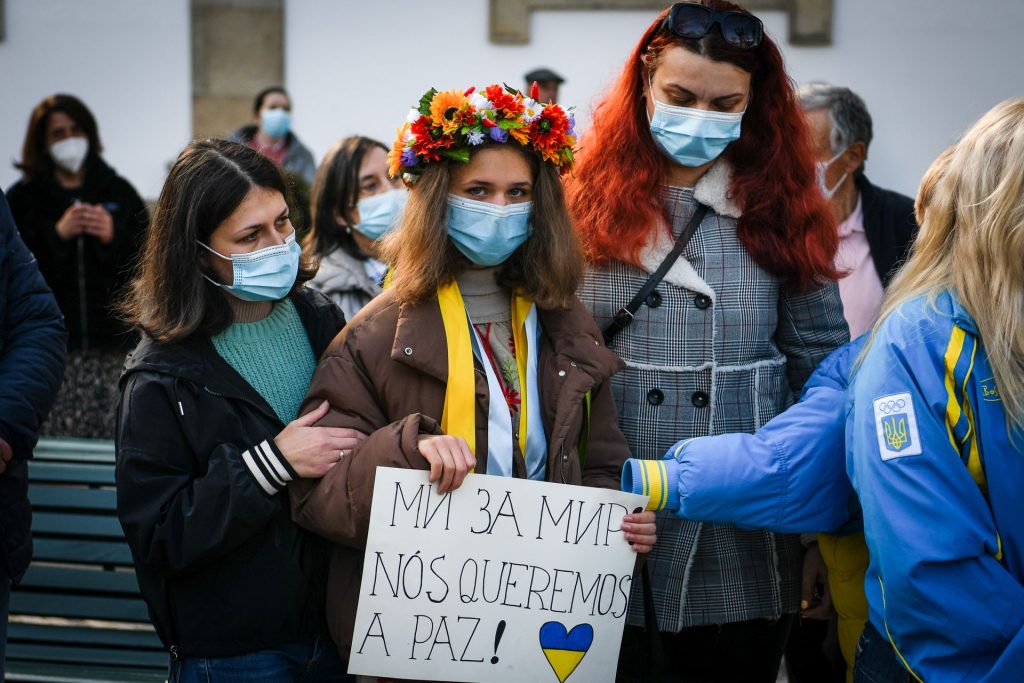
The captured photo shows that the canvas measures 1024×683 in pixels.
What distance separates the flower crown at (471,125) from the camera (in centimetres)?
267

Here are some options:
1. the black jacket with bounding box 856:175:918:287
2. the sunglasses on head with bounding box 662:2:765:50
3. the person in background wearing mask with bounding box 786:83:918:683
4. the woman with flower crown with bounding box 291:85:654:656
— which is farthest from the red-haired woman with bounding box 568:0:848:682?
the black jacket with bounding box 856:175:918:287

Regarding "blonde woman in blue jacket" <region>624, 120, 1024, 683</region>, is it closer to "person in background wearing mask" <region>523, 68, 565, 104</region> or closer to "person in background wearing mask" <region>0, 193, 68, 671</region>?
"person in background wearing mask" <region>0, 193, 68, 671</region>

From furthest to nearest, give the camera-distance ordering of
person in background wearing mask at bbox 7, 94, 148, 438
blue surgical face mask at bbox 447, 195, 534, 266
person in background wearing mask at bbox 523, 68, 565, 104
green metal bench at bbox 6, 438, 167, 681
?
person in background wearing mask at bbox 523, 68, 565, 104 → person in background wearing mask at bbox 7, 94, 148, 438 → green metal bench at bbox 6, 438, 167, 681 → blue surgical face mask at bbox 447, 195, 534, 266

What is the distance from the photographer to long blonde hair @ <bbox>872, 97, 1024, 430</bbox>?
7.07 feet

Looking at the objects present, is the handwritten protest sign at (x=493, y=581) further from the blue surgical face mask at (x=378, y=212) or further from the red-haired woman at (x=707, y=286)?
the blue surgical face mask at (x=378, y=212)

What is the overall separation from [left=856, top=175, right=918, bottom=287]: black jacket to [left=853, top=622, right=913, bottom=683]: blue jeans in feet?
6.87

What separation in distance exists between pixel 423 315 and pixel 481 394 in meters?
0.23

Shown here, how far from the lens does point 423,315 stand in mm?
2598

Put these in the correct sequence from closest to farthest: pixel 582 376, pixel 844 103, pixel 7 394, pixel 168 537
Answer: pixel 168 537 < pixel 582 376 < pixel 7 394 < pixel 844 103

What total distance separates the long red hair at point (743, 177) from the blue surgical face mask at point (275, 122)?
16.4 feet

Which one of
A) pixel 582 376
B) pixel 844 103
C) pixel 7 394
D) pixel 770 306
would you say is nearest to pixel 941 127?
pixel 844 103

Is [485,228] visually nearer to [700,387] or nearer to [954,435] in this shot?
[700,387]

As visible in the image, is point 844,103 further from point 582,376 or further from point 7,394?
point 7,394

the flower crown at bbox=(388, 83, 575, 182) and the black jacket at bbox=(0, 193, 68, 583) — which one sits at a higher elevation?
the flower crown at bbox=(388, 83, 575, 182)
